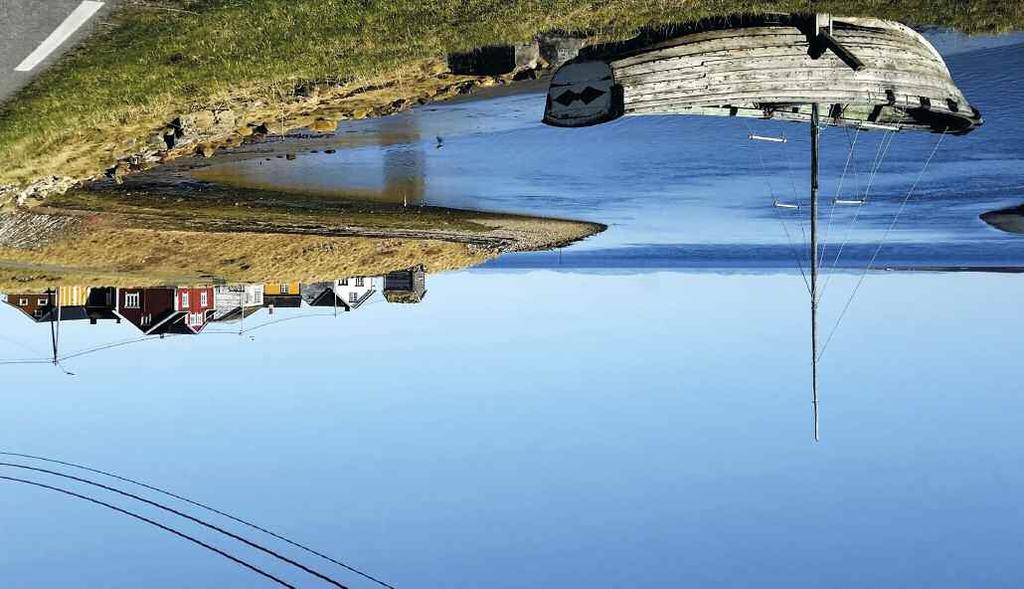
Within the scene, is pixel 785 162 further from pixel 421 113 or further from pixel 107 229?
pixel 107 229

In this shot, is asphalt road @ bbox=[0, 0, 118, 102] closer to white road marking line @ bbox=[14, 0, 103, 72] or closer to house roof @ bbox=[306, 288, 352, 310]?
white road marking line @ bbox=[14, 0, 103, 72]

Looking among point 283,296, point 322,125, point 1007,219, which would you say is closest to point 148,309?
point 283,296

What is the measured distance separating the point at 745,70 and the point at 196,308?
52498mm

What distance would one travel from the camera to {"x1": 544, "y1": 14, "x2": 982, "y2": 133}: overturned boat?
43.6 ft

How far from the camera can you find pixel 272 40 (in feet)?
61.6

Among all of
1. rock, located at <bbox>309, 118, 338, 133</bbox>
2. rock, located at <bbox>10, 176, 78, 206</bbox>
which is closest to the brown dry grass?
rock, located at <bbox>10, 176, 78, 206</bbox>

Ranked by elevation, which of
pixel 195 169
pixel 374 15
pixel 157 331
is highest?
pixel 374 15

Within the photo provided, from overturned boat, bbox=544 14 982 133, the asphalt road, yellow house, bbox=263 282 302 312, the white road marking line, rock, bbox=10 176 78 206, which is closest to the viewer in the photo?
overturned boat, bbox=544 14 982 133

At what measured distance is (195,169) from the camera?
86.1ft

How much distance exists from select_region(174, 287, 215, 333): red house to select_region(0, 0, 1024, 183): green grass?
41.2 meters

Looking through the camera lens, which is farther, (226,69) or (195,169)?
(195,169)

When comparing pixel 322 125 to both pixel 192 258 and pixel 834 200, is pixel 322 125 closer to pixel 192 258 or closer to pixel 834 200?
pixel 192 258

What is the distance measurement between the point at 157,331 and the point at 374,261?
30.2 m

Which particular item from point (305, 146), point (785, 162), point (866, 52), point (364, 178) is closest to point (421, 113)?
point (305, 146)
